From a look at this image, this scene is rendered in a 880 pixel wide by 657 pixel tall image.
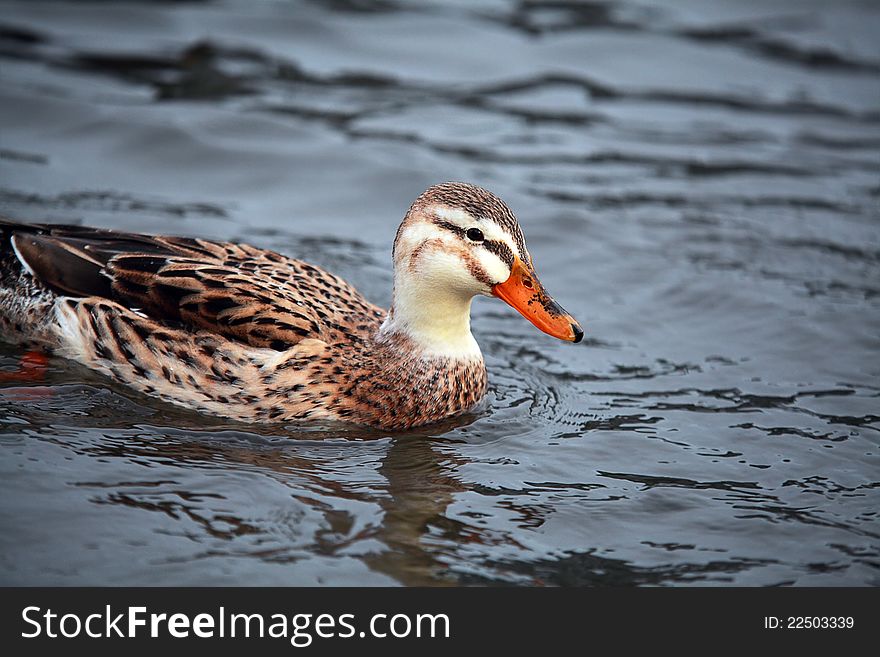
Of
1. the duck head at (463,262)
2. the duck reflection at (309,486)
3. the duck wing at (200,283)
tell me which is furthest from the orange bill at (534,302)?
the duck wing at (200,283)

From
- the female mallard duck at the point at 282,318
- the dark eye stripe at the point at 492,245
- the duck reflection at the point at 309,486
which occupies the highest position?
the dark eye stripe at the point at 492,245

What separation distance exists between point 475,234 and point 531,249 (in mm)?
3985

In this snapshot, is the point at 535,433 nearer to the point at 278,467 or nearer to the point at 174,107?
the point at 278,467

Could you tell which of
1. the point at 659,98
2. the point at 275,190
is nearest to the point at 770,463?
the point at 275,190

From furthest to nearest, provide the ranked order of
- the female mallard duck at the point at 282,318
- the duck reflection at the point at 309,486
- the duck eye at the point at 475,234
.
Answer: the female mallard duck at the point at 282,318, the duck eye at the point at 475,234, the duck reflection at the point at 309,486

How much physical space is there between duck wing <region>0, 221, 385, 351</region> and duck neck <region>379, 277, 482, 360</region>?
1.22ft

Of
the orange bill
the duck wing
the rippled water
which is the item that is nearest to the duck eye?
the orange bill

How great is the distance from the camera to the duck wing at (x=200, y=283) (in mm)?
8336

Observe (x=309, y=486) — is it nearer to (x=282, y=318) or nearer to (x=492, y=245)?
(x=282, y=318)

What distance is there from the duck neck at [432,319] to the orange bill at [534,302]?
1.26ft

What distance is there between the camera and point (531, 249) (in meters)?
12.0

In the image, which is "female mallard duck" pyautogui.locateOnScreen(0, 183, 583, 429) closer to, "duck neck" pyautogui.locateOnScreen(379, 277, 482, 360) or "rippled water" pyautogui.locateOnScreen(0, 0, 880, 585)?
"duck neck" pyautogui.locateOnScreen(379, 277, 482, 360)

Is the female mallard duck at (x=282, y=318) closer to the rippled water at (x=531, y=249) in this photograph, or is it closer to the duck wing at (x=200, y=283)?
the duck wing at (x=200, y=283)

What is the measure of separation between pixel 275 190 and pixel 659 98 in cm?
584
